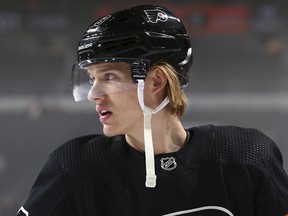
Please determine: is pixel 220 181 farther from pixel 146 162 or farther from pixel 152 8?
pixel 152 8

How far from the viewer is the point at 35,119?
264 centimetres

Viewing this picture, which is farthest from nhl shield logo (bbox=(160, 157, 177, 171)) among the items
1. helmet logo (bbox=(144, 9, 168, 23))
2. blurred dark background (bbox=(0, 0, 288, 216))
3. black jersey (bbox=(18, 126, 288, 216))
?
blurred dark background (bbox=(0, 0, 288, 216))

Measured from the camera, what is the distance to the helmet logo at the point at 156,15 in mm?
1099

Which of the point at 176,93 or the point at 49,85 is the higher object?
the point at 176,93

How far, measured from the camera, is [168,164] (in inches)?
42.6

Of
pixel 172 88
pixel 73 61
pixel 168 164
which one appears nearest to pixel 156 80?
pixel 172 88

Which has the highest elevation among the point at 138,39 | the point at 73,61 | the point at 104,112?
the point at 138,39

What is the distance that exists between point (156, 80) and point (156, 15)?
0.12 metres

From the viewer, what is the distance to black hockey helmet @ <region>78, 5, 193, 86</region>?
105 centimetres

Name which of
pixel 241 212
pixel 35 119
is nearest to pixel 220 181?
pixel 241 212

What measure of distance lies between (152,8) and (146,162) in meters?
0.29

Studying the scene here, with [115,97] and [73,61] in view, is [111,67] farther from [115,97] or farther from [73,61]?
[73,61]

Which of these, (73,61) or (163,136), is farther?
(73,61)

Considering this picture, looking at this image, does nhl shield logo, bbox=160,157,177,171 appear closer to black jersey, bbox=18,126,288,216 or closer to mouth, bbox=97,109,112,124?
black jersey, bbox=18,126,288,216
